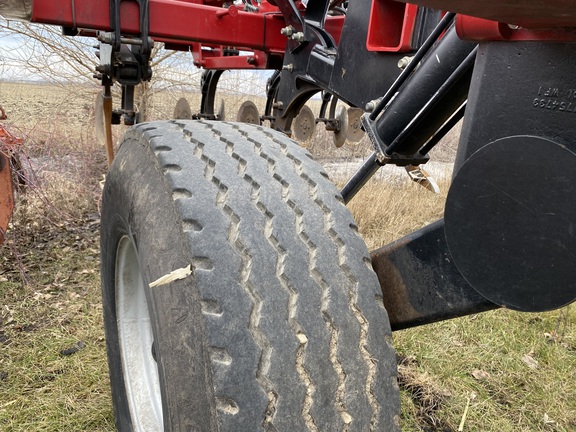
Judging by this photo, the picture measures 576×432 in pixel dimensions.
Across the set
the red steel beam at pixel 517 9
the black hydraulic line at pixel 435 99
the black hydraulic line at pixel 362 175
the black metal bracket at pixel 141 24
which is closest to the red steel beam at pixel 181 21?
the black metal bracket at pixel 141 24

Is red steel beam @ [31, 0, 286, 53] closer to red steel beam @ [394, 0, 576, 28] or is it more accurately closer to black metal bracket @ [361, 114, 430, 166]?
black metal bracket @ [361, 114, 430, 166]

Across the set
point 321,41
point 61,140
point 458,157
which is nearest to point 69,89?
point 61,140

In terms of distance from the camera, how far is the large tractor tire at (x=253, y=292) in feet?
2.84

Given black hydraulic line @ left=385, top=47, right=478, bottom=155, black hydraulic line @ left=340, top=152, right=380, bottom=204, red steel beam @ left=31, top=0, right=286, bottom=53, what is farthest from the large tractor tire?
red steel beam @ left=31, top=0, right=286, bottom=53

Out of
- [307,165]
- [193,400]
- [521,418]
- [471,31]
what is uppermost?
[471,31]

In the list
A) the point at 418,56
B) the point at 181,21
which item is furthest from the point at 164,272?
the point at 181,21

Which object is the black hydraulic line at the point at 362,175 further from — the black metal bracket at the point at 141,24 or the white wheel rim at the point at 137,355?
the black metal bracket at the point at 141,24

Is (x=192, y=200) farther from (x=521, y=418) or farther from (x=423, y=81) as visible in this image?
(x=521, y=418)

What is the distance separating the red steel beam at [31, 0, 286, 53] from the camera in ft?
8.30

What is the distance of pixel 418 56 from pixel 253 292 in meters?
0.75

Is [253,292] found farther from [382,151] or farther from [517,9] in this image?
Result: [382,151]

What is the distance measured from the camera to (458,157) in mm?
932

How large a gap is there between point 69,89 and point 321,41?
432cm

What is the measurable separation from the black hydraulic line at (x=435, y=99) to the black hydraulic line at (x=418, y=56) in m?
0.09
